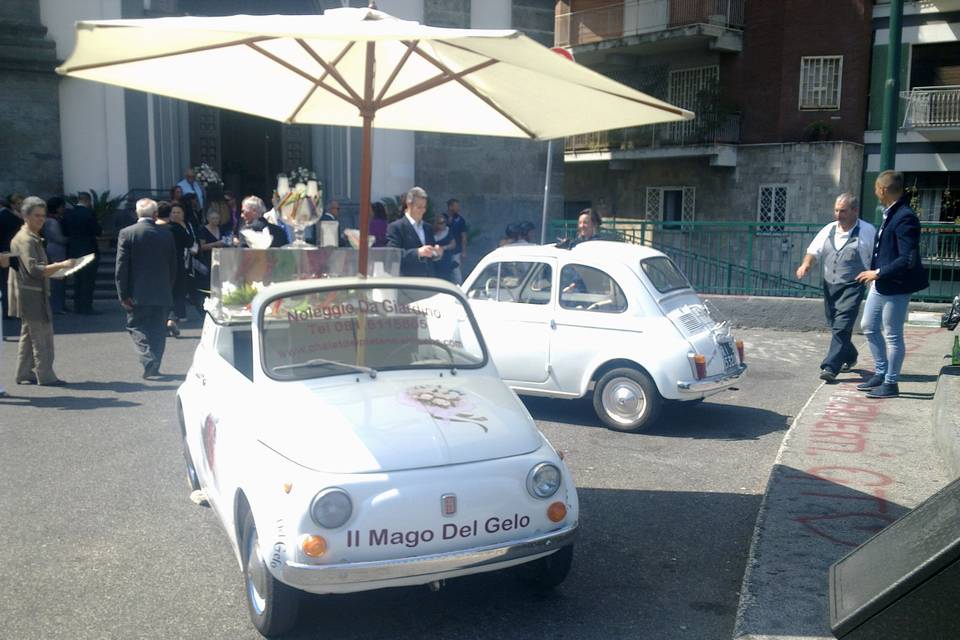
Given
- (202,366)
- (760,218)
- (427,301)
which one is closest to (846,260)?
(427,301)

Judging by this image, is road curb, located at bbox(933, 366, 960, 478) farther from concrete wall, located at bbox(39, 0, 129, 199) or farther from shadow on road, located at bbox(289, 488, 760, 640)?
concrete wall, located at bbox(39, 0, 129, 199)

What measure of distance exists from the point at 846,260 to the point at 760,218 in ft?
A: 68.6

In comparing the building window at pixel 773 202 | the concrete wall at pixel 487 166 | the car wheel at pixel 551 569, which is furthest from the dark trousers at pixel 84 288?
the building window at pixel 773 202

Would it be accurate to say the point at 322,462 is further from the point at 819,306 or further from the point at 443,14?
the point at 443,14

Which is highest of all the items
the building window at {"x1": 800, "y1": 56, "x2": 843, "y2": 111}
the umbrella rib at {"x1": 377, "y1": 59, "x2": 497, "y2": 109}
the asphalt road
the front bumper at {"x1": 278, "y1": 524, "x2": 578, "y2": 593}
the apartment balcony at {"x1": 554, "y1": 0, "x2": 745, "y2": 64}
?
the apartment balcony at {"x1": 554, "y1": 0, "x2": 745, "y2": 64}

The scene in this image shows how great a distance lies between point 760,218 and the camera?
94.6 ft

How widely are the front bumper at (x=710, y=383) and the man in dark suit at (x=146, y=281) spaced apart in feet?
18.2

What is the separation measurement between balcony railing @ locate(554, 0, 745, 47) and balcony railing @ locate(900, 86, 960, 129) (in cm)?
591

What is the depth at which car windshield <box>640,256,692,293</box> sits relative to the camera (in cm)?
788

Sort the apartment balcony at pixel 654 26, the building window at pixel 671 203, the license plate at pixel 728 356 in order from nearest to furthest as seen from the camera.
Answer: the license plate at pixel 728 356, the apartment balcony at pixel 654 26, the building window at pixel 671 203

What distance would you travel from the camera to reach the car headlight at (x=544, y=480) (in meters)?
3.97

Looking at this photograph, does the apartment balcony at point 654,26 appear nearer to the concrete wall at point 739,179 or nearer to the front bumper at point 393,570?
the concrete wall at point 739,179

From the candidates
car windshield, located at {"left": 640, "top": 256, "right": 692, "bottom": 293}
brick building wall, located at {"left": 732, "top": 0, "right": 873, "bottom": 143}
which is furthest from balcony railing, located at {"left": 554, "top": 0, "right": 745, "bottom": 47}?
car windshield, located at {"left": 640, "top": 256, "right": 692, "bottom": 293}

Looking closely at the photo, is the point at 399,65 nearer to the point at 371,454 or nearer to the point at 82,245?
the point at 371,454
